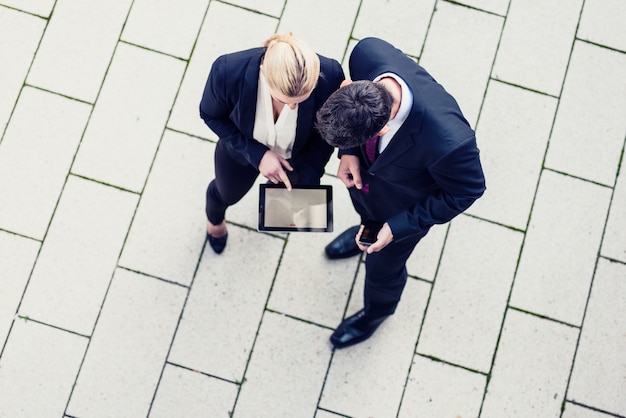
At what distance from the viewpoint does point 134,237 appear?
153 inches


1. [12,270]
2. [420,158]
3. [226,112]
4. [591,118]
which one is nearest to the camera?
[420,158]

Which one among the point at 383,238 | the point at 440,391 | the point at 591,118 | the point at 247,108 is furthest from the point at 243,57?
the point at 591,118

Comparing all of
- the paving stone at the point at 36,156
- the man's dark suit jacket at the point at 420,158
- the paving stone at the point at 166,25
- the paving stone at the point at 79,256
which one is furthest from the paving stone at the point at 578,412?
the paving stone at the point at 36,156

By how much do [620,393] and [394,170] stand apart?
2339 millimetres

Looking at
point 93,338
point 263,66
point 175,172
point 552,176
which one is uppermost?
point 263,66

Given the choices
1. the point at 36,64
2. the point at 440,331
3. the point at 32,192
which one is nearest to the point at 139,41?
the point at 36,64

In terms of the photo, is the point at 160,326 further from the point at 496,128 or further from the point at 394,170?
the point at 496,128

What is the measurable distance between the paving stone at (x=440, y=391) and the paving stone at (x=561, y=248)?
568mm

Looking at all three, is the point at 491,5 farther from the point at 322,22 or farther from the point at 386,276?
the point at 386,276

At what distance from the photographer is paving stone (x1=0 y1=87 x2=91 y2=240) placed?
3.90m

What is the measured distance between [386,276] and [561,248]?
4.37ft

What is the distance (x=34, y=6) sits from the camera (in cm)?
409

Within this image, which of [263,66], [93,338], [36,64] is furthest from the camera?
[36,64]

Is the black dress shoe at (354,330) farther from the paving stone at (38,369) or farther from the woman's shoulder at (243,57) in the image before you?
the woman's shoulder at (243,57)
